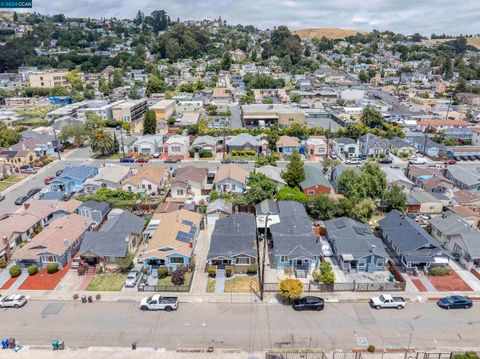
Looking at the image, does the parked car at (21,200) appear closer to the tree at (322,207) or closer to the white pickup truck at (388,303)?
the tree at (322,207)

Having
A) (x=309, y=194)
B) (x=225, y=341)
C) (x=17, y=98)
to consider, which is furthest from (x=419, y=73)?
(x=225, y=341)

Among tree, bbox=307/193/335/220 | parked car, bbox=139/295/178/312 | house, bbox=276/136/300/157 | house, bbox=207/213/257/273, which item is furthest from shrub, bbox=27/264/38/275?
house, bbox=276/136/300/157

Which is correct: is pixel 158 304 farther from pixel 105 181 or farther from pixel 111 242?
pixel 105 181

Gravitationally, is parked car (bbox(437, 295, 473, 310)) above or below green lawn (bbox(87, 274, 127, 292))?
above

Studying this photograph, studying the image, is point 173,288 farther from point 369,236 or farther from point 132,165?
point 132,165

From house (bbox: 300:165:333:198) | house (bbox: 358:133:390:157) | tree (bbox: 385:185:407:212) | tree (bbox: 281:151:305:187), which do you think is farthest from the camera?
house (bbox: 358:133:390:157)

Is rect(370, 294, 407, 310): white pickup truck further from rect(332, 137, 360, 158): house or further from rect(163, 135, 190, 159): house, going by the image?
rect(163, 135, 190, 159): house
